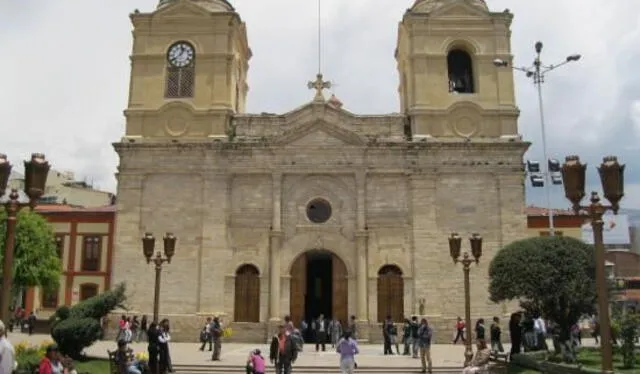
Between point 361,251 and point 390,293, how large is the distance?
2247 millimetres

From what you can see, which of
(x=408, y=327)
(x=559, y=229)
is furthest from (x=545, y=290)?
(x=559, y=229)

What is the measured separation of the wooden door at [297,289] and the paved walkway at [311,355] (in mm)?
1463

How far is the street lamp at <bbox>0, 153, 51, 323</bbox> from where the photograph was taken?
34.1ft

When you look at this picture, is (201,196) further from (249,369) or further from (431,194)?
(249,369)

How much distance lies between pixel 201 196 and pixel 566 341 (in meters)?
17.2

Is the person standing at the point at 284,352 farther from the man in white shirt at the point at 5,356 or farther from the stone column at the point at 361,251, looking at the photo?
the stone column at the point at 361,251

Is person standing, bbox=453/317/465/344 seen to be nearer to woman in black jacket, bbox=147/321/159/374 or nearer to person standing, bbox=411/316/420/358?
person standing, bbox=411/316/420/358

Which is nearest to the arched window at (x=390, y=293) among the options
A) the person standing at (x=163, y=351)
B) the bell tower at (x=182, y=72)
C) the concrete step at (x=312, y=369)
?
the concrete step at (x=312, y=369)

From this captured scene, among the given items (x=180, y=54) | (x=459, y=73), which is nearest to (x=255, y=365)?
(x=180, y=54)

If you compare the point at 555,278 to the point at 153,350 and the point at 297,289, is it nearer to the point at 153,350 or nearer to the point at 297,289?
the point at 153,350

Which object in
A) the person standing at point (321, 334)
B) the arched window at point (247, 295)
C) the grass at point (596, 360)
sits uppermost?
the arched window at point (247, 295)

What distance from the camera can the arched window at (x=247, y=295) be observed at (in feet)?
93.2

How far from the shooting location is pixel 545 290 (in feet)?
62.0

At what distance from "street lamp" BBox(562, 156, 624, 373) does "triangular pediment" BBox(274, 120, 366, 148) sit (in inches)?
755
